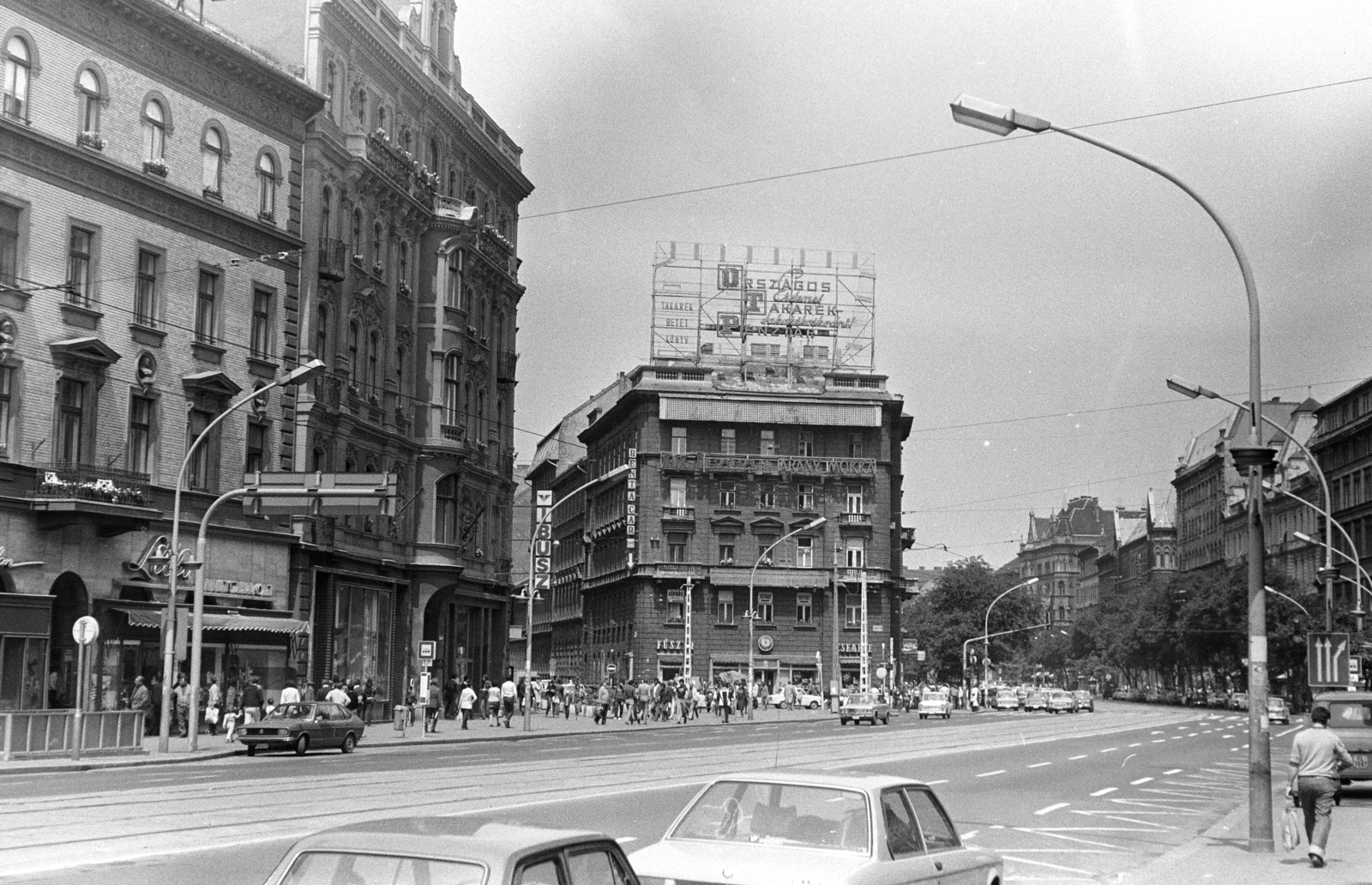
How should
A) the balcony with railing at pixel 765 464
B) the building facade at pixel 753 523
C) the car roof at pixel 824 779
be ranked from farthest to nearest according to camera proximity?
the balcony with railing at pixel 765 464 → the building facade at pixel 753 523 → the car roof at pixel 824 779

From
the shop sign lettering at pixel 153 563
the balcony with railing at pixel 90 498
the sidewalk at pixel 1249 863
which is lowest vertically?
the sidewalk at pixel 1249 863

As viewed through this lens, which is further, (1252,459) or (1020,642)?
(1020,642)

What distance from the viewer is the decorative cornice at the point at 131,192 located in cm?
3666

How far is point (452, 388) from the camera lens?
59.2m

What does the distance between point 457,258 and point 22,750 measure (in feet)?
104

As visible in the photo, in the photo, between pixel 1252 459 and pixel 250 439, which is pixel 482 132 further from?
pixel 1252 459

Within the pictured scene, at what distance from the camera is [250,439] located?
151 feet

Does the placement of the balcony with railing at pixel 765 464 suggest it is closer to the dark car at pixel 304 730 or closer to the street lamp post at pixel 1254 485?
the dark car at pixel 304 730

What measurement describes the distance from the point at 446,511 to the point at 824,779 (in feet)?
164

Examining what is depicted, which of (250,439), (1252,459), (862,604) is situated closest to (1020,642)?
(862,604)

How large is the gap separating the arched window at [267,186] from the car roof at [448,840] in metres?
41.6

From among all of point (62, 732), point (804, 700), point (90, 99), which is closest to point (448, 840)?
point (62, 732)

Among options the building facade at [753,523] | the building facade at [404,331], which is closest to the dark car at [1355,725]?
the building facade at [404,331]

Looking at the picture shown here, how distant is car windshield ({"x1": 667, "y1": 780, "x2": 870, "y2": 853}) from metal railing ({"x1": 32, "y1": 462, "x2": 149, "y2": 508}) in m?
30.3
